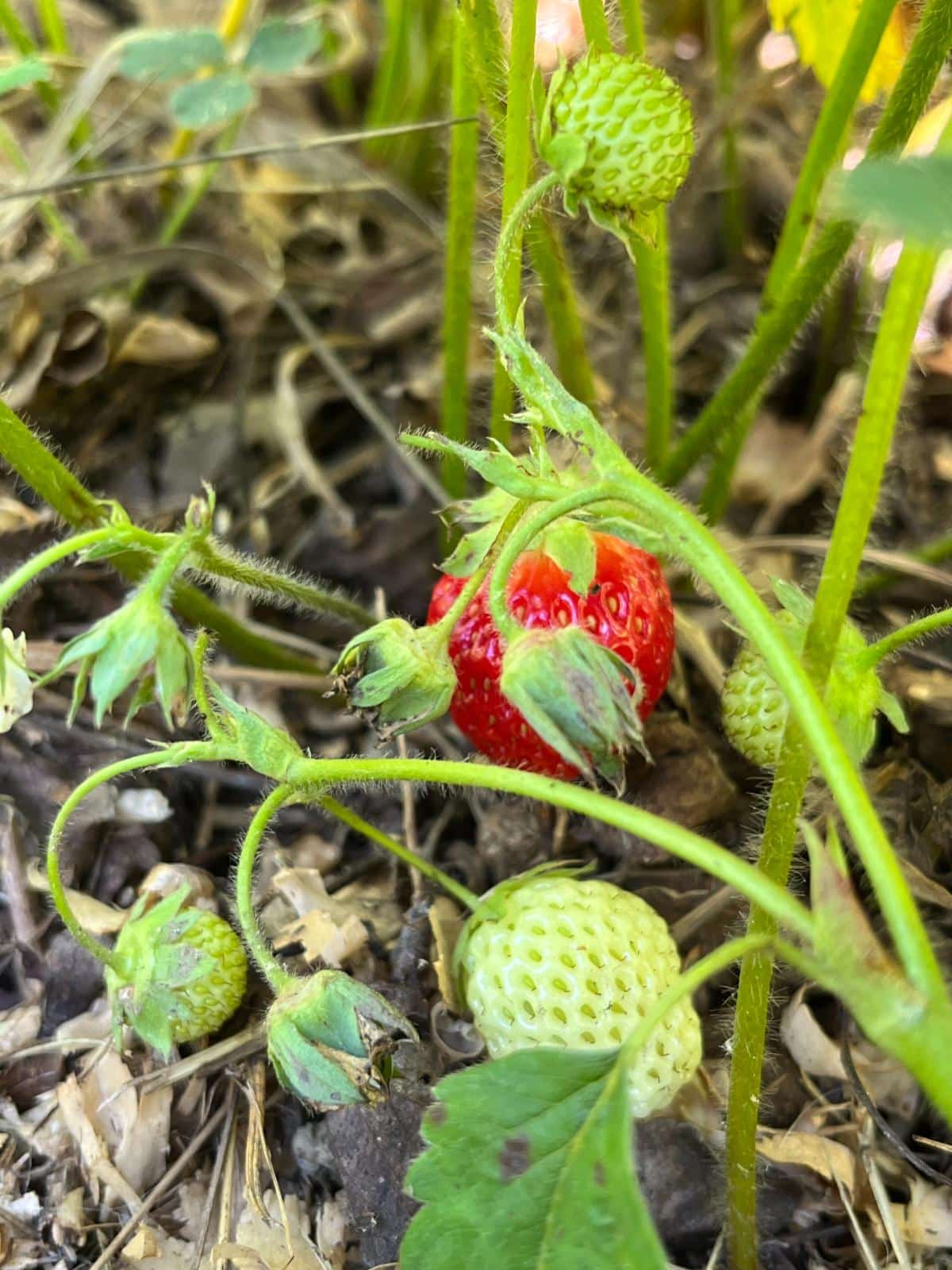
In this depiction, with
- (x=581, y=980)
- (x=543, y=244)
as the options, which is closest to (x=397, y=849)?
(x=581, y=980)

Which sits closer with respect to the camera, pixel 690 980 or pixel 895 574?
pixel 690 980

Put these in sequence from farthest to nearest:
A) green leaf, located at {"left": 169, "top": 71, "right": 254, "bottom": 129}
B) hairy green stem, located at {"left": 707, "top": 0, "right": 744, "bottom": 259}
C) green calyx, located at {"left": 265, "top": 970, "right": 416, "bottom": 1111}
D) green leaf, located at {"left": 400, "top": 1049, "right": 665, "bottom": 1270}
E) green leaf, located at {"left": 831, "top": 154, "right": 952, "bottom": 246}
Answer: hairy green stem, located at {"left": 707, "top": 0, "right": 744, "bottom": 259} → green leaf, located at {"left": 169, "top": 71, "right": 254, "bottom": 129} → green calyx, located at {"left": 265, "top": 970, "right": 416, "bottom": 1111} → green leaf, located at {"left": 400, "top": 1049, "right": 665, "bottom": 1270} → green leaf, located at {"left": 831, "top": 154, "right": 952, "bottom": 246}

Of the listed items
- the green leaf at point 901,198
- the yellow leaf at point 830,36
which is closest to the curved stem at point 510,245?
the green leaf at point 901,198

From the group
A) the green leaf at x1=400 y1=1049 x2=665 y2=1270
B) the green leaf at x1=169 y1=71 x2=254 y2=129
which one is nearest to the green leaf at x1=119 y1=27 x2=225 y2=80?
the green leaf at x1=169 y1=71 x2=254 y2=129

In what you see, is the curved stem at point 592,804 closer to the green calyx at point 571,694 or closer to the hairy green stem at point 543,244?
the green calyx at point 571,694

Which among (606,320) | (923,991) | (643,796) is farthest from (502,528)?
(606,320)

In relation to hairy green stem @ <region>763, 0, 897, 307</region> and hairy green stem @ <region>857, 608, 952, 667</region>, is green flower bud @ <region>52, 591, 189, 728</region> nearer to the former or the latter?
hairy green stem @ <region>857, 608, 952, 667</region>

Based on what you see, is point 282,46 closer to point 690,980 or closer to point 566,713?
point 566,713
